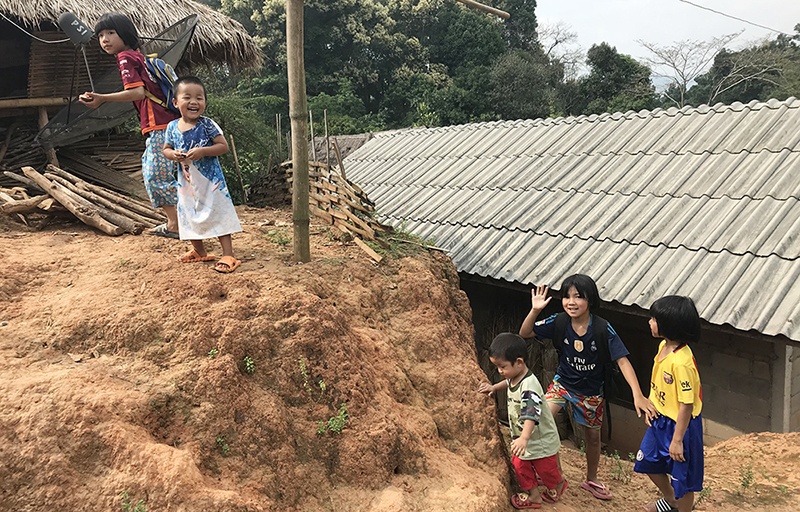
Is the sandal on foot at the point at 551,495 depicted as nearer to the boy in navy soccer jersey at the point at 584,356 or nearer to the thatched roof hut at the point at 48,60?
the boy in navy soccer jersey at the point at 584,356

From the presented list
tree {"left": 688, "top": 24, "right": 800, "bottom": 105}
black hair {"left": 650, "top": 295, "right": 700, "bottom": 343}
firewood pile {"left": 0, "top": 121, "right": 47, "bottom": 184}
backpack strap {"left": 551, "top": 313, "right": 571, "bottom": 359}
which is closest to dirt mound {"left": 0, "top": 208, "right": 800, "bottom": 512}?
backpack strap {"left": 551, "top": 313, "right": 571, "bottom": 359}

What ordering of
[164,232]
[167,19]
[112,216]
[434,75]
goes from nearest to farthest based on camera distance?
[164,232] → [112,216] → [167,19] → [434,75]

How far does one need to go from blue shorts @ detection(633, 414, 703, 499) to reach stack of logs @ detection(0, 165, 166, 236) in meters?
3.94

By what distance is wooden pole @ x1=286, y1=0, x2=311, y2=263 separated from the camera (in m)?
3.39

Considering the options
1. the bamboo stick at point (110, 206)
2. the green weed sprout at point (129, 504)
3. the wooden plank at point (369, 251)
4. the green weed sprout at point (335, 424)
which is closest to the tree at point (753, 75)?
the wooden plank at point (369, 251)

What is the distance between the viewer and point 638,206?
594 cm

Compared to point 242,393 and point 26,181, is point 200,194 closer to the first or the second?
point 242,393

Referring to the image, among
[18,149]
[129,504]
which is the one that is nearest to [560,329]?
[129,504]

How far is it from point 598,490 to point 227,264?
2838 mm

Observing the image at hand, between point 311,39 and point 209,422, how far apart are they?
81.1 feet

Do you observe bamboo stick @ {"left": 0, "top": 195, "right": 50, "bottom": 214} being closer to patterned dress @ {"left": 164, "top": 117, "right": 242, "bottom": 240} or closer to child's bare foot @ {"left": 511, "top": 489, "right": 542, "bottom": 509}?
patterned dress @ {"left": 164, "top": 117, "right": 242, "bottom": 240}

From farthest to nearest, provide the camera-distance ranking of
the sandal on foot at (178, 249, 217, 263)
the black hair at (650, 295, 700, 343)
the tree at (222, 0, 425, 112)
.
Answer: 1. the tree at (222, 0, 425, 112)
2. the sandal on foot at (178, 249, 217, 263)
3. the black hair at (650, 295, 700, 343)

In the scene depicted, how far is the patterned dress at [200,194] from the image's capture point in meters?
3.44

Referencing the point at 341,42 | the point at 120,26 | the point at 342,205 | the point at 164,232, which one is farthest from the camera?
the point at 341,42
